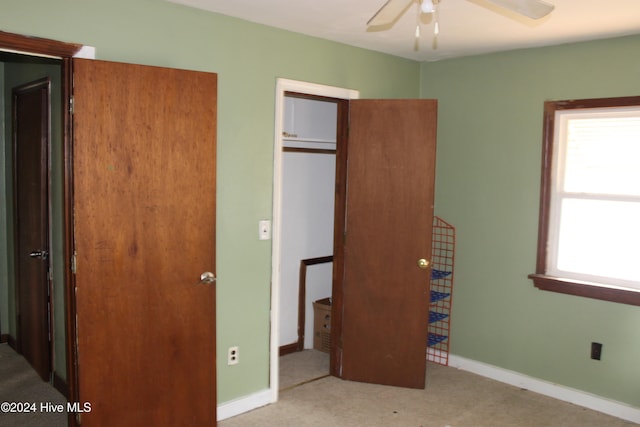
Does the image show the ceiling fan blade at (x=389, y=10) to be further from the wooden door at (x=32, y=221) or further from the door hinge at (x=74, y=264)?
the wooden door at (x=32, y=221)

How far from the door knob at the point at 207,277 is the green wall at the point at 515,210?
6.79 feet

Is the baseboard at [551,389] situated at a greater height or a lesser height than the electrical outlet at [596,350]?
lesser

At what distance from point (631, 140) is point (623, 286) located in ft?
2.98

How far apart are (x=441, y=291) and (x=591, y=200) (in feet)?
4.32

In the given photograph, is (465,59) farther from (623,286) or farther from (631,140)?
(623,286)

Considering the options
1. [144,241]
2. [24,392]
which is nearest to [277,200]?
[144,241]

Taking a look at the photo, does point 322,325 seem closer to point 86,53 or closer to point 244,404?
point 244,404

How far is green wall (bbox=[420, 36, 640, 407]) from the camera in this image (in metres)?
Answer: 3.46

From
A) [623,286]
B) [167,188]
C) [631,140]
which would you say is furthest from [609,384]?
[167,188]

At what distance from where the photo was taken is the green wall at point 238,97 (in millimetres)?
2768

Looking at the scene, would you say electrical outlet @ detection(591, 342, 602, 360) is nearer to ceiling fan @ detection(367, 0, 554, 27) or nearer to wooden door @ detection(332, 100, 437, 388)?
wooden door @ detection(332, 100, 437, 388)

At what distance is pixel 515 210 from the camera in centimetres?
389

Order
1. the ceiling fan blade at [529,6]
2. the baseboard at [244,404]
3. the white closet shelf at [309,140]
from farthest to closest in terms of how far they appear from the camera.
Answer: the white closet shelf at [309,140] → the baseboard at [244,404] → the ceiling fan blade at [529,6]

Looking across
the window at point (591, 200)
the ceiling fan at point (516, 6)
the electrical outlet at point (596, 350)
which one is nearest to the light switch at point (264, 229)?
the ceiling fan at point (516, 6)
